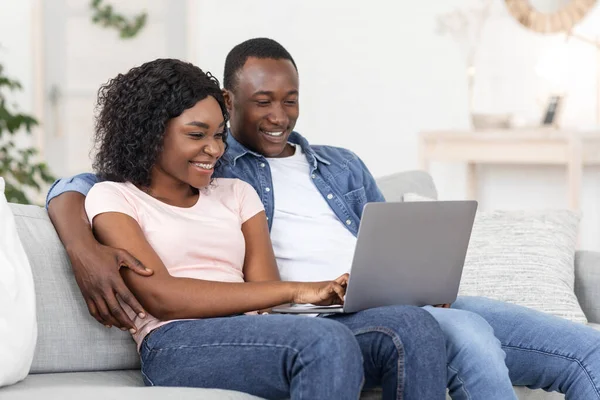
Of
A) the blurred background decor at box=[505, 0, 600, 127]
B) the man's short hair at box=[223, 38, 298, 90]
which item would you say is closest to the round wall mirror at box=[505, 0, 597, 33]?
the blurred background decor at box=[505, 0, 600, 127]

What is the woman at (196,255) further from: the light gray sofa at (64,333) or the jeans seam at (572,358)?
the jeans seam at (572,358)

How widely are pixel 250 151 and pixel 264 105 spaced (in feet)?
0.36

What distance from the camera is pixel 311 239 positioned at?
6.82ft

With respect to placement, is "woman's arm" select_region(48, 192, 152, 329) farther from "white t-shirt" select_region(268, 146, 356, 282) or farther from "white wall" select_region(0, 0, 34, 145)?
"white wall" select_region(0, 0, 34, 145)

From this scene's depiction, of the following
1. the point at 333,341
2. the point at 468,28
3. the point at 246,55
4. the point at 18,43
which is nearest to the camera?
the point at 333,341

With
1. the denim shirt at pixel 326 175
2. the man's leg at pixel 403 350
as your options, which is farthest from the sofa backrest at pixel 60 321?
the man's leg at pixel 403 350

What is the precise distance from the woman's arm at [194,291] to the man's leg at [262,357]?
35 millimetres

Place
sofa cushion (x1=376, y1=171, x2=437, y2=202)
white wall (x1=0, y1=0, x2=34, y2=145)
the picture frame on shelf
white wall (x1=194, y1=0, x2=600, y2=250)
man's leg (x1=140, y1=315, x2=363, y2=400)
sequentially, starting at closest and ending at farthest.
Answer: man's leg (x1=140, y1=315, x2=363, y2=400) → sofa cushion (x1=376, y1=171, x2=437, y2=202) → the picture frame on shelf → white wall (x1=194, y1=0, x2=600, y2=250) → white wall (x1=0, y1=0, x2=34, y2=145)

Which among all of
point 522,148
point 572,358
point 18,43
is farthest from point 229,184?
point 18,43

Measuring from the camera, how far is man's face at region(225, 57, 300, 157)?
2164 millimetres

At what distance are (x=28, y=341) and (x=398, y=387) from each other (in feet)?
2.05

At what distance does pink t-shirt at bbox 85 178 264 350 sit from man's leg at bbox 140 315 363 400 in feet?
0.38

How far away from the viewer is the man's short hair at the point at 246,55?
2.22 meters

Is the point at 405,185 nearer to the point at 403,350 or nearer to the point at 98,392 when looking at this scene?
the point at 403,350
